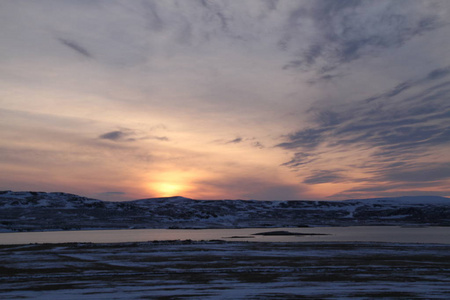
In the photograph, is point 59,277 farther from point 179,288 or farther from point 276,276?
point 276,276

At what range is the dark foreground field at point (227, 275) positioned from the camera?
862 inches

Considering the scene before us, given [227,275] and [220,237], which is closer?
[227,275]

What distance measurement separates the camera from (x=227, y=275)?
28594mm

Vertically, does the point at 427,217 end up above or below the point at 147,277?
above

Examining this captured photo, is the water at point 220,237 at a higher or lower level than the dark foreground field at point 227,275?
higher

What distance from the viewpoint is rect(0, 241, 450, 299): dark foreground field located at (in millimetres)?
21891

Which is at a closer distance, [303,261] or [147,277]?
[147,277]

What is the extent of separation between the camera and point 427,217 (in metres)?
188

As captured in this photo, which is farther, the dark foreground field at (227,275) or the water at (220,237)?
the water at (220,237)

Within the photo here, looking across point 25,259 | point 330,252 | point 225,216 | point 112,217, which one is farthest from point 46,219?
point 330,252

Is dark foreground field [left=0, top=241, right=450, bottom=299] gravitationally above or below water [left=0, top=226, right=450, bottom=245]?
below

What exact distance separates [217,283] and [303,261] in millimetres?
13365

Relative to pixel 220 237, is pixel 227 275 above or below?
below

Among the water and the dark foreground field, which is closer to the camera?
the dark foreground field
